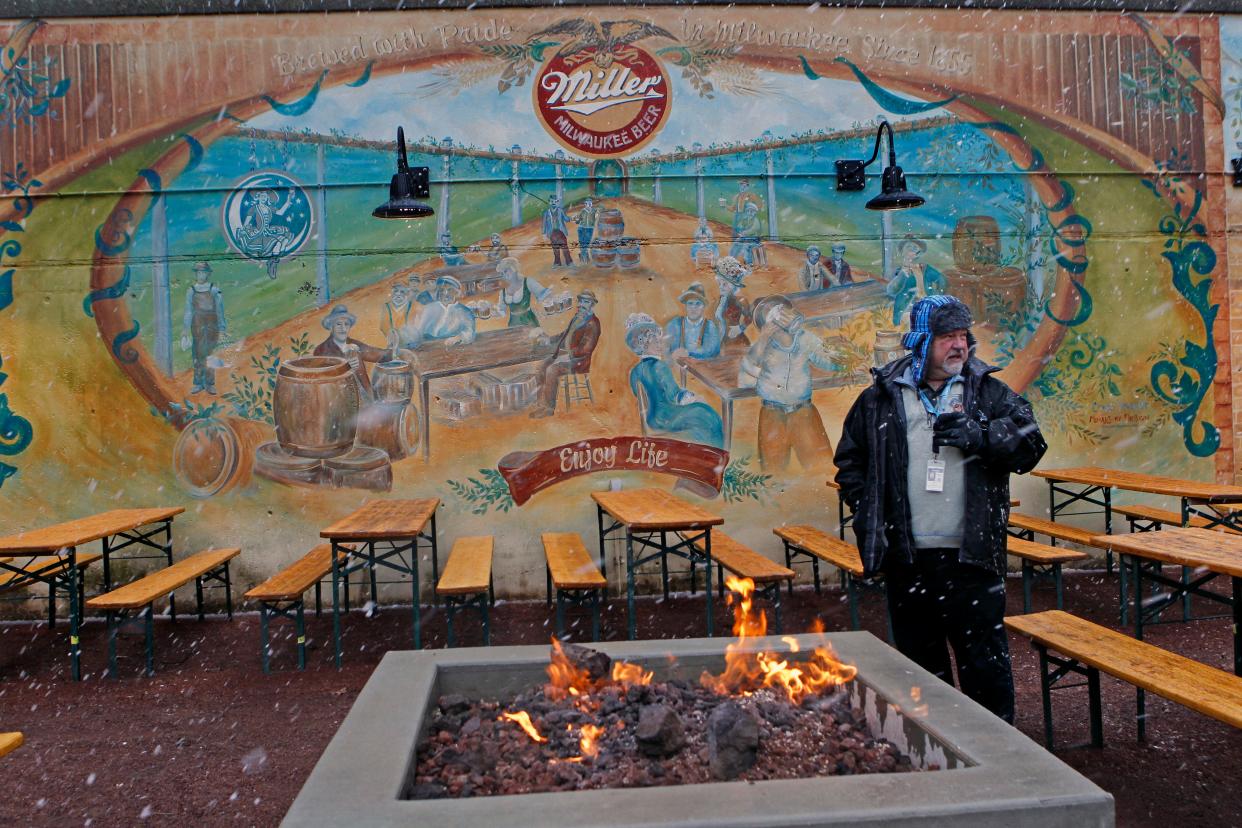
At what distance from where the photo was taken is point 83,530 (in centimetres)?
644

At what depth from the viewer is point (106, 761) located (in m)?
4.69

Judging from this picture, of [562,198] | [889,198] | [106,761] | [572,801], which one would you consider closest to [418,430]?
[562,198]

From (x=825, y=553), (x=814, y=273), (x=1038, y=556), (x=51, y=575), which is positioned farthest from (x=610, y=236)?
(x=51, y=575)

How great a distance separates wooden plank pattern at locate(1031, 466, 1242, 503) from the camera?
21.0ft

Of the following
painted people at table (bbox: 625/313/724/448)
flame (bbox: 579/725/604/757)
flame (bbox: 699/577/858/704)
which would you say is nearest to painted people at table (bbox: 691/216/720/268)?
painted people at table (bbox: 625/313/724/448)

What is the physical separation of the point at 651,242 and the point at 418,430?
2658mm

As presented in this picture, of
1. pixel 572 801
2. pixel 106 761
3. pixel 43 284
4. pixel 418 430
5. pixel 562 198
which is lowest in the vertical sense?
pixel 106 761

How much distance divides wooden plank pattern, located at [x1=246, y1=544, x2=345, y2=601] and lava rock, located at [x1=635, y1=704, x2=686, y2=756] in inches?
152

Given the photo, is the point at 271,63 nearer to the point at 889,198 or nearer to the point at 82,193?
the point at 82,193

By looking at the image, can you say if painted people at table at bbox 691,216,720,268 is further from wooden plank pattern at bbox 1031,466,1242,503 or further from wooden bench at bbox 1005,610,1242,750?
wooden bench at bbox 1005,610,1242,750

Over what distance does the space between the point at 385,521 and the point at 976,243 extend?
228 inches

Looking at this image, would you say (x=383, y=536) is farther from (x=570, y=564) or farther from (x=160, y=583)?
(x=160, y=583)

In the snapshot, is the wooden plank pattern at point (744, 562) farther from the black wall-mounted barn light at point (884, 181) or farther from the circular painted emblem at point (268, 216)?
the circular painted emblem at point (268, 216)

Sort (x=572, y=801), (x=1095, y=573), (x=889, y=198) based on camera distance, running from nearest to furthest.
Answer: (x=572, y=801)
(x=889, y=198)
(x=1095, y=573)
